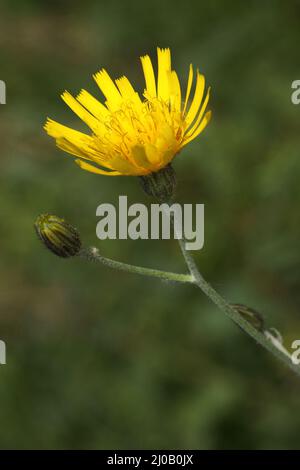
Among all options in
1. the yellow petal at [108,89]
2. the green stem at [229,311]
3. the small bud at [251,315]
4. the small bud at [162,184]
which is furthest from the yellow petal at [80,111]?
the small bud at [251,315]

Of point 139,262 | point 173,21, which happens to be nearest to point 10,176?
point 139,262

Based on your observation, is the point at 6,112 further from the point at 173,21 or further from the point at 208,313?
the point at 208,313

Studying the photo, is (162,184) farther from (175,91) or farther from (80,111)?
(80,111)

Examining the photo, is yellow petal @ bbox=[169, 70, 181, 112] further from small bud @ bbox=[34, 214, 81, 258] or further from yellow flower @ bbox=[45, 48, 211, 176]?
small bud @ bbox=[34, 214, 81, 258]

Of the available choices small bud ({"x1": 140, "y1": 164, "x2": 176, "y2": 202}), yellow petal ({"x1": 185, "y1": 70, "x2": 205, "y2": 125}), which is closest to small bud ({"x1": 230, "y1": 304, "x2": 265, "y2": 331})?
small bud ({"x1": 140, "y1": 164, "x2": 176, "y2": 202})

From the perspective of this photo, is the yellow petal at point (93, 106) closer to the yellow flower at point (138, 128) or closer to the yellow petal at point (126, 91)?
the yellow flower at point (138, 128)

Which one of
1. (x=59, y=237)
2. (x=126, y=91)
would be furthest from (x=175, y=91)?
(x=59, y=237)

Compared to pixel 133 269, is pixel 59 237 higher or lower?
higher
